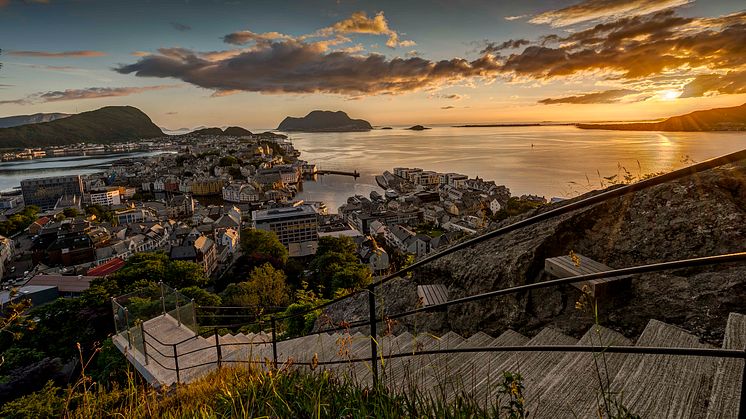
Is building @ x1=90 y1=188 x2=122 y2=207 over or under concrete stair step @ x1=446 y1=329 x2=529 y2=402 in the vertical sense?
under

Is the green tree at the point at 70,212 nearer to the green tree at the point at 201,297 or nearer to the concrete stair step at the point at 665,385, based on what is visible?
the green tree at the point at 201,297

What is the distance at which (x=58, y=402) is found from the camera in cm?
660

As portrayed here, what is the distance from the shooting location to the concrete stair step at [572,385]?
1.57 m

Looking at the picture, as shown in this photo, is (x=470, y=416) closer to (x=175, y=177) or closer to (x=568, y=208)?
(x=568, y=208)

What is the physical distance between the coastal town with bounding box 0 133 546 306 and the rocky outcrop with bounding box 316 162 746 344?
12.0 feet

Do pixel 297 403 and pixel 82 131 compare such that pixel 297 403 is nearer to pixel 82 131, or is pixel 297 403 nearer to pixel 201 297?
pixel 201 297

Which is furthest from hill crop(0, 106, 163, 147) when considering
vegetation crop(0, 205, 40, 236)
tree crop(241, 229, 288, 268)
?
tree crop(241, 229, 288, 268)

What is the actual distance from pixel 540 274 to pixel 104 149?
179535 mm

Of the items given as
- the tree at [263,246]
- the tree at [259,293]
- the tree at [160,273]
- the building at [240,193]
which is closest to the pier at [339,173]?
the building at [240,193]

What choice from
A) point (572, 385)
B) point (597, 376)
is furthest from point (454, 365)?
point (597, 376)

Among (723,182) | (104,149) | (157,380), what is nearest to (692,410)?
(723,182)

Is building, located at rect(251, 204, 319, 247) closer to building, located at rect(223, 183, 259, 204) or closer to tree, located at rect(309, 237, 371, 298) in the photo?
tree, located at rect(309, 237, 371, 298)

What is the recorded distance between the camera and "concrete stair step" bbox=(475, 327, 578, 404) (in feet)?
6.22

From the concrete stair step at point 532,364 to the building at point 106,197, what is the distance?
210 ft
